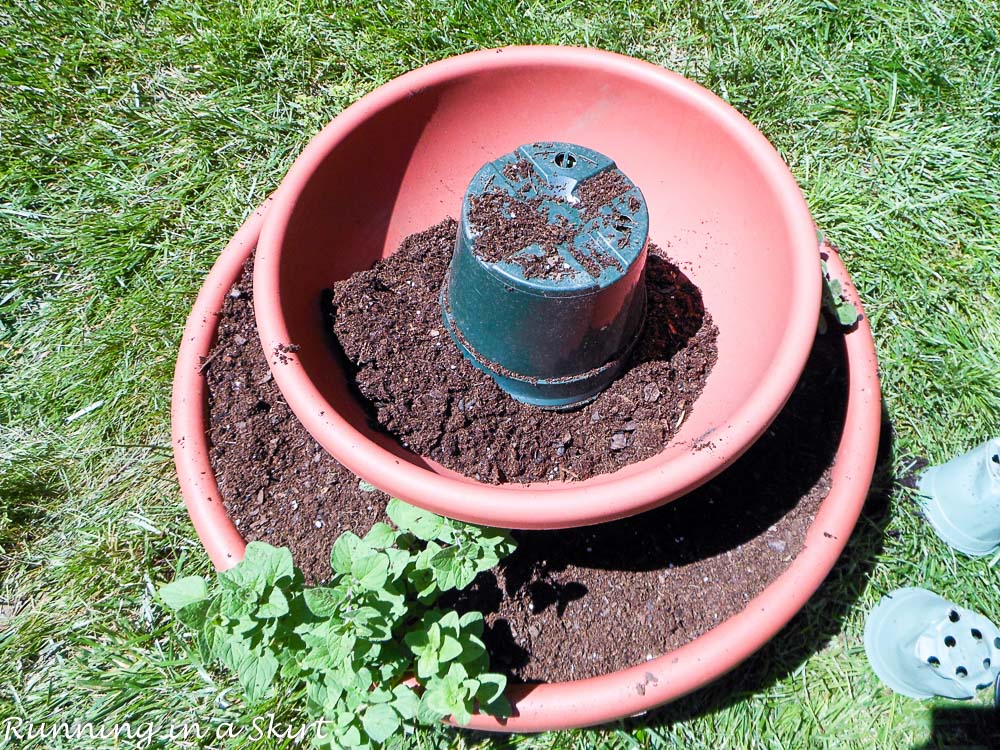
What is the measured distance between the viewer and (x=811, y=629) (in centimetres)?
189

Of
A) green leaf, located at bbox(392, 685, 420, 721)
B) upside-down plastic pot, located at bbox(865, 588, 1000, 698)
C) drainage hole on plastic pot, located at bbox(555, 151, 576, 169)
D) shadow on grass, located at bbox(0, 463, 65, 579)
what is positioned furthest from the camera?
shadow on grass, located at bbox(0, 463, 65, 579)

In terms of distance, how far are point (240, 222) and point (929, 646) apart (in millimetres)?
2109

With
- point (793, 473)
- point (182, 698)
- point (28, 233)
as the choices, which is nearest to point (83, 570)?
point (182, 698)

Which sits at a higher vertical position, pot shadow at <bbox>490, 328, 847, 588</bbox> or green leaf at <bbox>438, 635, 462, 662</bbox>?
green leaf at <bbox>438, 635, 462, 662</bbox>

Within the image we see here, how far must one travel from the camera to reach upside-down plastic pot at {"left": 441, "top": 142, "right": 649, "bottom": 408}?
1327mm

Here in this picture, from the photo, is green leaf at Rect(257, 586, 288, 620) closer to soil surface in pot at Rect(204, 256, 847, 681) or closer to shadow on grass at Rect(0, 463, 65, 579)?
soil surface in pot at Rect(204, 256, 847, 681)

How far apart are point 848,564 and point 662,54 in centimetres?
172

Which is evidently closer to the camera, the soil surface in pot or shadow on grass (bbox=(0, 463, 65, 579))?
the soil surface in pot

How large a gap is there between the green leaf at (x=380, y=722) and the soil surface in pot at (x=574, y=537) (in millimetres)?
301

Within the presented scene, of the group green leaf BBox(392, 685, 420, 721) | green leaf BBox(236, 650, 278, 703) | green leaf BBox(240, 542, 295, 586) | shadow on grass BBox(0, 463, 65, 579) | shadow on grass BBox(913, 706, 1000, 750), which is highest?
green leaf BBox(240, 542, 295, 586)

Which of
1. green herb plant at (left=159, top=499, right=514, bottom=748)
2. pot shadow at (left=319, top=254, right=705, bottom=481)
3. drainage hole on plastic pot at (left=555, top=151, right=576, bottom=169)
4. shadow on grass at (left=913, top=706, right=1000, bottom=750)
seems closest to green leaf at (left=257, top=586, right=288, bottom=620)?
green herb plant at (left=159, top=499, right=514, bottom=748)

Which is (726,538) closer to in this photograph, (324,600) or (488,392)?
(488,392)

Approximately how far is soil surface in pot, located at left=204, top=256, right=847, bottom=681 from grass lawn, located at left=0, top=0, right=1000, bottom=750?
34cm

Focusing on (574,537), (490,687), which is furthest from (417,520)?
(574,537)
